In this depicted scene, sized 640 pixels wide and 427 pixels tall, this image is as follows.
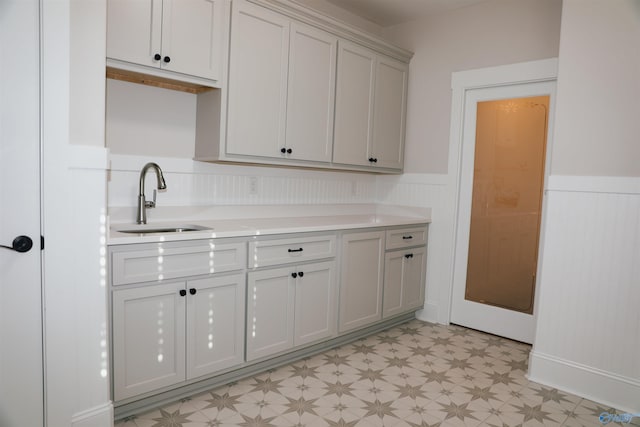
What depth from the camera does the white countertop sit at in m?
2.31

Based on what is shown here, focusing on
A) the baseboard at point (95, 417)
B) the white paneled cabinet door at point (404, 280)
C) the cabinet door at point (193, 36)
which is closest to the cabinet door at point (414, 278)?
the white paneled cabinet door at point (404, 280)

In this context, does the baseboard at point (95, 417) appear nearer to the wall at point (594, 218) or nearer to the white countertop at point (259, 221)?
the white countertop at point (259, 221)

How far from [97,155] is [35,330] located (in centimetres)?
74

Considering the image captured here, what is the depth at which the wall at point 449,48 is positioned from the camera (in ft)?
11.1

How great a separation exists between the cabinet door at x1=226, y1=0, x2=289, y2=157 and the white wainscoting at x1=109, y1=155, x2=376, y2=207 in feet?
1.17

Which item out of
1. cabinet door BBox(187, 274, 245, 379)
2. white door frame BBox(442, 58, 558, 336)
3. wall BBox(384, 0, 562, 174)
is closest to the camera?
cabinet door BBox(187, 274, 245, 379)

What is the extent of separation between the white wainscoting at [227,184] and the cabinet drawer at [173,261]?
2.09 feet

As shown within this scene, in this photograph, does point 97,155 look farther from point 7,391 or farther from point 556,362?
point 556,362

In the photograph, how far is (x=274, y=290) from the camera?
8.97ft

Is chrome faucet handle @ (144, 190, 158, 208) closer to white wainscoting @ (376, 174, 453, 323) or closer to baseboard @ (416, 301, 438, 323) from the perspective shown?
white wainscoting @ (376, 174, 453, 323)

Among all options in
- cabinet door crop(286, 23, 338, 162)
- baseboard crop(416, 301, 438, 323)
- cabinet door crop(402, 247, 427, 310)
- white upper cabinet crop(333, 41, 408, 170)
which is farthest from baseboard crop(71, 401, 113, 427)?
baseboard crop(416, 301, 438, 323)

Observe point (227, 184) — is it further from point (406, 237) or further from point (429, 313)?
point (429, 313)

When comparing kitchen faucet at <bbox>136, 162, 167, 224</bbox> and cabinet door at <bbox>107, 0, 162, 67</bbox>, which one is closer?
cabinet door at <bbox>107, 0, 162, 67</bbox>

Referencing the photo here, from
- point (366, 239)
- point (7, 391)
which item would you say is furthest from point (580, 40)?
point (7, 391)
